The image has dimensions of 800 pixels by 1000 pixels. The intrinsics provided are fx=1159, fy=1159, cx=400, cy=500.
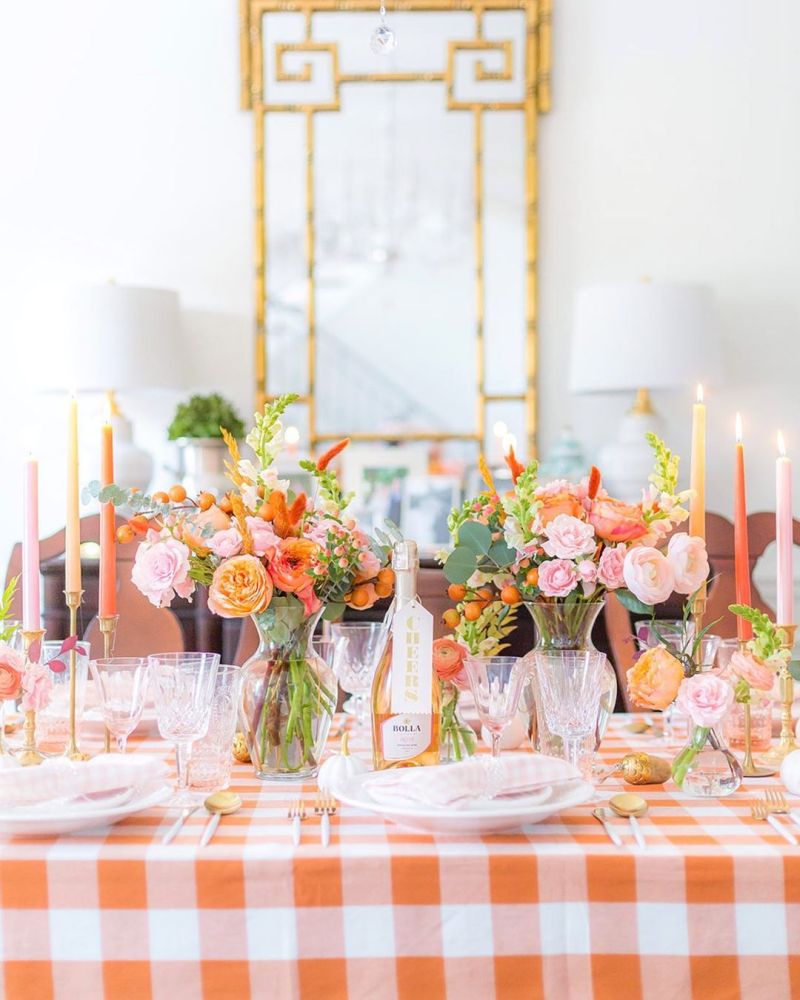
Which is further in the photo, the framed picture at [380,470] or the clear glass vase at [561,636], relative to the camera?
the framed picture at [380,470]

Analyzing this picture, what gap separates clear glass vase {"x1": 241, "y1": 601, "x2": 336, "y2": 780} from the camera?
1.32 metres

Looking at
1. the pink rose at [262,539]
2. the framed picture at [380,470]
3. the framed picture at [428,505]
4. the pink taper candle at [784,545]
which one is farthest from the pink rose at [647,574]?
the framed picture at [380,470]

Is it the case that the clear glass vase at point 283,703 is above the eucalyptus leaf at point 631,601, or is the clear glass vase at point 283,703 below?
below

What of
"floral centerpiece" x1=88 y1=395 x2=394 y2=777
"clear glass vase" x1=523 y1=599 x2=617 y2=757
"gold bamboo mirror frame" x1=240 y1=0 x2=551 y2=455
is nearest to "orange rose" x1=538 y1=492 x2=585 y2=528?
"clear glass vase" x1=523 y1=599 x2=617 y2=757

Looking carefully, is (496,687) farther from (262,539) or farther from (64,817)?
(64,817)

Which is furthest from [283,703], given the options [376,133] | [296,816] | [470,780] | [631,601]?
[376,133]

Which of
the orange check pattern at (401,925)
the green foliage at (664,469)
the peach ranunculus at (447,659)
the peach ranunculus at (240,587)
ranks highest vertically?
the green foliage at (664,469)

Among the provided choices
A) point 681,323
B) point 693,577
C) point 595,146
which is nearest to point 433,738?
point 693,577

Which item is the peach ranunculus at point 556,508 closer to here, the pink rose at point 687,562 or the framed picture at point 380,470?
the pink rose at point 687,562

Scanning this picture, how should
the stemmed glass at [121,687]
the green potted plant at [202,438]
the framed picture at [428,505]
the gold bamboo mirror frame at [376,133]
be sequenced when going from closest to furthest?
the stemmed glass at [121,687], the green potted plant at [202,438], the framed picture at [428,505], the gold bamboo mirror frame at [376,133]

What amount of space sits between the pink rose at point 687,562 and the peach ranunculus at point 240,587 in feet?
1.47

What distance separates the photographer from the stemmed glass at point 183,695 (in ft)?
3.93

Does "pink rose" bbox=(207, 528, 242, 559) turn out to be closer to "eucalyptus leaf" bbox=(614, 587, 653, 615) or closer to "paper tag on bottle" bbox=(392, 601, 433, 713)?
"paper tag on bottle" bbox=(392, 601, 433, 713)

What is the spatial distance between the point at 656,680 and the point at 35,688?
0.69 meters
